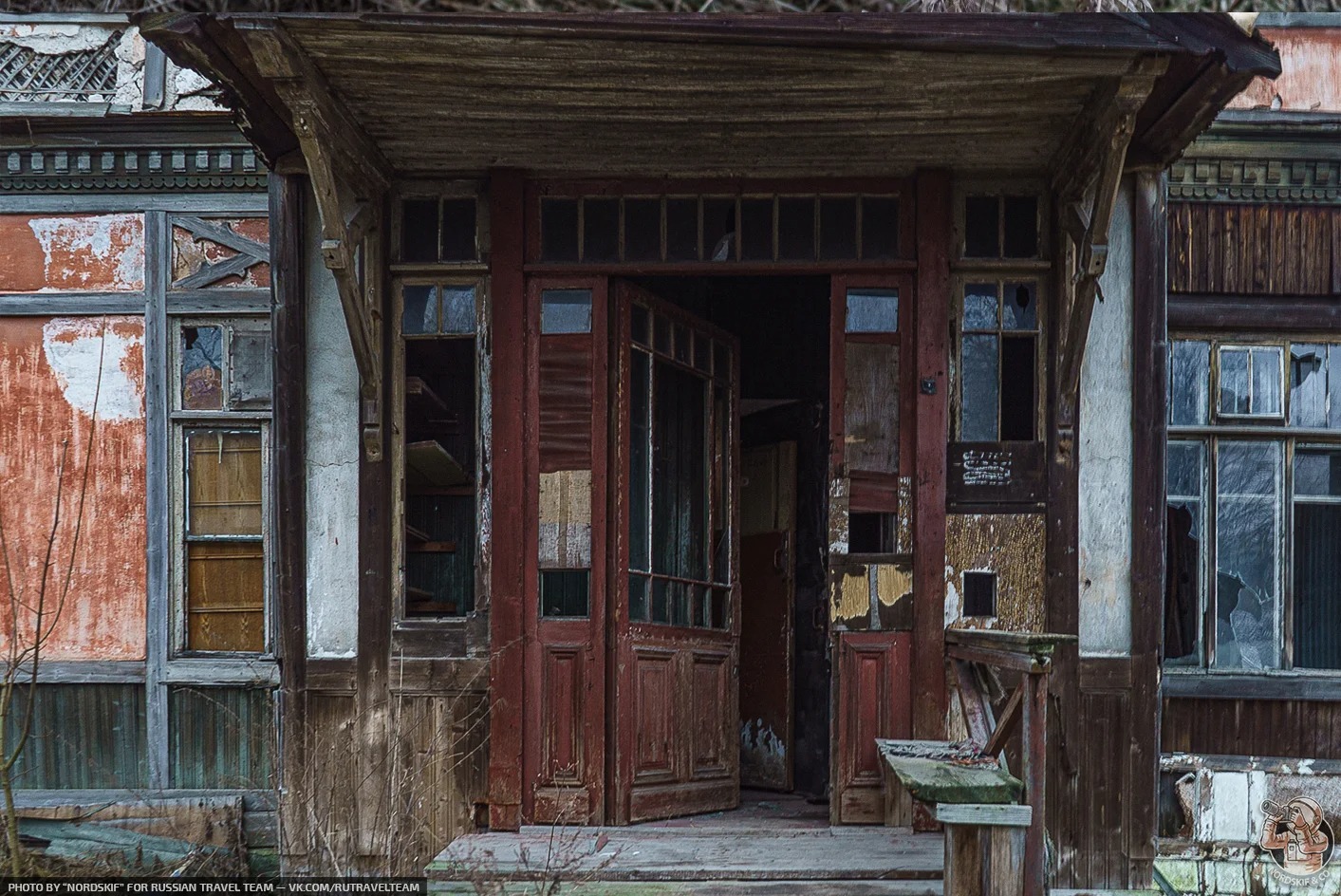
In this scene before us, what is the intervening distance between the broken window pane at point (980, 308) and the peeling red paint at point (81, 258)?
17.5 feet

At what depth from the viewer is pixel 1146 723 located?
673cm

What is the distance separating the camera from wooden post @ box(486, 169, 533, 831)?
6949mm

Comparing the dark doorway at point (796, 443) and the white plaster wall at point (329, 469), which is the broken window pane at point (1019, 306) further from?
A: the white plaster wall at point (329, 469)

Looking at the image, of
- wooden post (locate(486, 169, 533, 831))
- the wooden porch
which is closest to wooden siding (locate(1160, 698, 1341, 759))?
the wooden porch

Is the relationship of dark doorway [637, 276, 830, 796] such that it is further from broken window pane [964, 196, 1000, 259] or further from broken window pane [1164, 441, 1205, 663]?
broken window pane [1164, 441, 1205, 663]

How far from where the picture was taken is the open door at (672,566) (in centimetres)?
715

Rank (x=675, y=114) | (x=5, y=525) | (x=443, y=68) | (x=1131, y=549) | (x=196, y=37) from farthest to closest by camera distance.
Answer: (x=5, y=525) → (x=1131, y=549) → (x=675, y=114) → (x=443, y=68) → (x=196, y=37)

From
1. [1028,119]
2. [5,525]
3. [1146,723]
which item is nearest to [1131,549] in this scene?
[1146,723]

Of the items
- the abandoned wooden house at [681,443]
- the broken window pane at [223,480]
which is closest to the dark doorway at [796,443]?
the abandoned wooden house at [681,443]

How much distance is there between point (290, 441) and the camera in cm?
693

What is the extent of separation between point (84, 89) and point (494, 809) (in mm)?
5523

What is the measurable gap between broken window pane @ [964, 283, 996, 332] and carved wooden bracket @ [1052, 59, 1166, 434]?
13.6 inches

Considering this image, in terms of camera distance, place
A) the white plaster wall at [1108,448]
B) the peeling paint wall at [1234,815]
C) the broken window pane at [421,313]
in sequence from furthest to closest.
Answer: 1. the peeling paint wall at [1234,815]
2. the broken window pane at [421,313]
3. the white plaster wall at [1108,448]

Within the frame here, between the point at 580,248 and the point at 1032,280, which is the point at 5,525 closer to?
the point at 580,248
